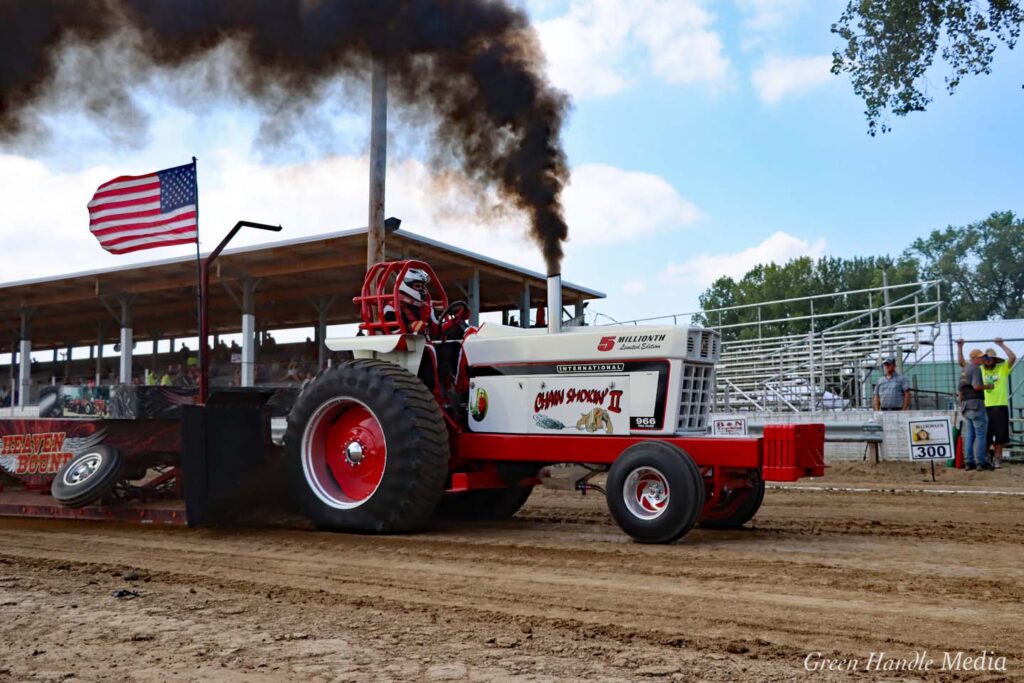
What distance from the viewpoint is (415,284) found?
8086mm

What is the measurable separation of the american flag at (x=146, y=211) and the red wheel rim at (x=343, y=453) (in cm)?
435

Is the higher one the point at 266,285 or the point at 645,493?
the point at 266,285

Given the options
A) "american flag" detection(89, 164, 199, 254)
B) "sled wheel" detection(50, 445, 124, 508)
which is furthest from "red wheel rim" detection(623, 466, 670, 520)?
"american flag" detection(89, 164, 199, 254)

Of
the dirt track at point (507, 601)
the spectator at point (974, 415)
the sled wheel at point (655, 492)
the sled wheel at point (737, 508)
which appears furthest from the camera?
the spectator at point (974, 415)

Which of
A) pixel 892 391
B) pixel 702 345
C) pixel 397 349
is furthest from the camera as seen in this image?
pixel 892 391

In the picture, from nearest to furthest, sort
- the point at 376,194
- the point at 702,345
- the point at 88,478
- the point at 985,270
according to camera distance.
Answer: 1. the point at 702,345
2. the point at 88,478
3. the point at 376,194
4. the point at 985,270

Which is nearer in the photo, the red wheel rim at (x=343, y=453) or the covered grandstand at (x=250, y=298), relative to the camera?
the red wheel rim at (x=343, y=453)

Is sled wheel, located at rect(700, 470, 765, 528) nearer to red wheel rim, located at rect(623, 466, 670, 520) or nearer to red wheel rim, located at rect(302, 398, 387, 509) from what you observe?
red wheel rim, located at rect(623, 466, 670, 520)

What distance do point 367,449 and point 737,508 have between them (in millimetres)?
3050

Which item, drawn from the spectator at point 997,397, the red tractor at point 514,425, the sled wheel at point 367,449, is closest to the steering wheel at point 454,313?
the red tractor at point 514,425

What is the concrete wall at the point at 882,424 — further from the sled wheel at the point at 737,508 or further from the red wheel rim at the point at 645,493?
the red wheel rim at the point at 645,493

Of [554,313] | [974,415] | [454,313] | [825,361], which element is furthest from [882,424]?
[454,313]

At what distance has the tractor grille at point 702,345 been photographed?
7.08 metres

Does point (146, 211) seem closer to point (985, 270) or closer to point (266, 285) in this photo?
point (266, 285)
